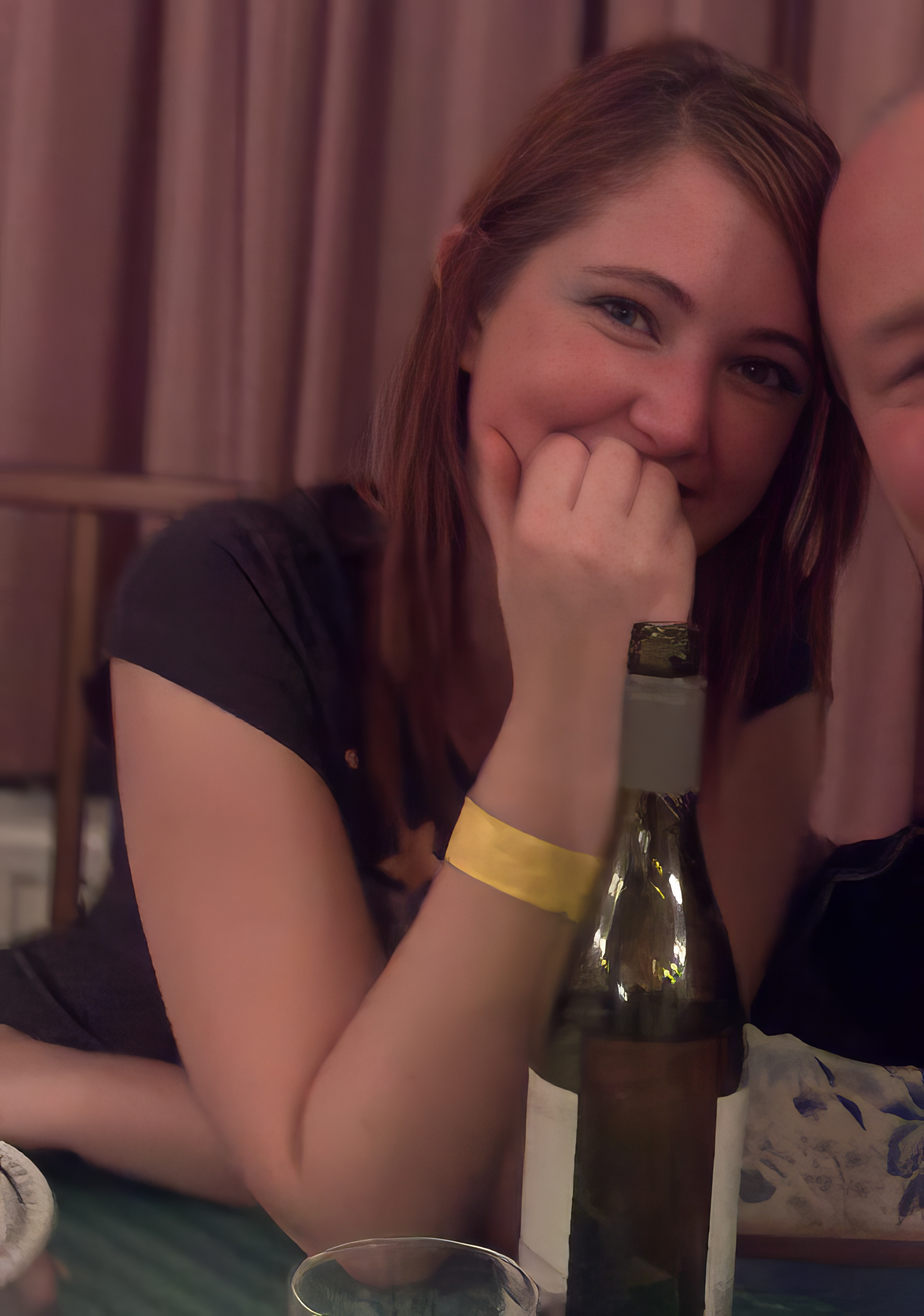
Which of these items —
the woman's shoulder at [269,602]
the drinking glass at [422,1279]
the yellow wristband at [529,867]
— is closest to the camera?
the drinking glass at [422,1279]

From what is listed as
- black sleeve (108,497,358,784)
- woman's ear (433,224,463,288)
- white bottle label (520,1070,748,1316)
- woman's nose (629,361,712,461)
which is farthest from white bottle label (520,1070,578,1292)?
woman's ear (433,224,463,288)

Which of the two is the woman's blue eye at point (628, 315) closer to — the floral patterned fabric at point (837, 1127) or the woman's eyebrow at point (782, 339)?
the woman's eyebrow at point (782, 339)

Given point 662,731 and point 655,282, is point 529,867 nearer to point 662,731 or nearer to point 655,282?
point 662,731

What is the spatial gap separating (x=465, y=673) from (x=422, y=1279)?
0.34m

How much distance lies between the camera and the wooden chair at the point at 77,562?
0.71m

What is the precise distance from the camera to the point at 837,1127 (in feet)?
2.27

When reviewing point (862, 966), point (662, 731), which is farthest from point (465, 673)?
point (862, 966)

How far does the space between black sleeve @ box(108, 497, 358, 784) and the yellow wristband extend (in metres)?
0.13

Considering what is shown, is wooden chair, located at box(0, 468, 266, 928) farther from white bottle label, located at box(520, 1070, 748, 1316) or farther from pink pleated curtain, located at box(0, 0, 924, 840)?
white bottle label, located at box(520, 1070, 748, 1316)

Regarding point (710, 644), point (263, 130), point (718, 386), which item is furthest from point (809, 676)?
point (263, 130)

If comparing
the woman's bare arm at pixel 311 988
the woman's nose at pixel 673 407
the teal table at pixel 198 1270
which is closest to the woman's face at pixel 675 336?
the woman's nose at pixel 673 407

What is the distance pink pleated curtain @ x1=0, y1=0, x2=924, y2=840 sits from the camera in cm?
67

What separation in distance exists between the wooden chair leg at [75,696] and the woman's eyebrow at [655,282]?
13.8 inches

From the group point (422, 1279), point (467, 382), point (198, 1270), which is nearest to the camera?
point (422, 1279)
